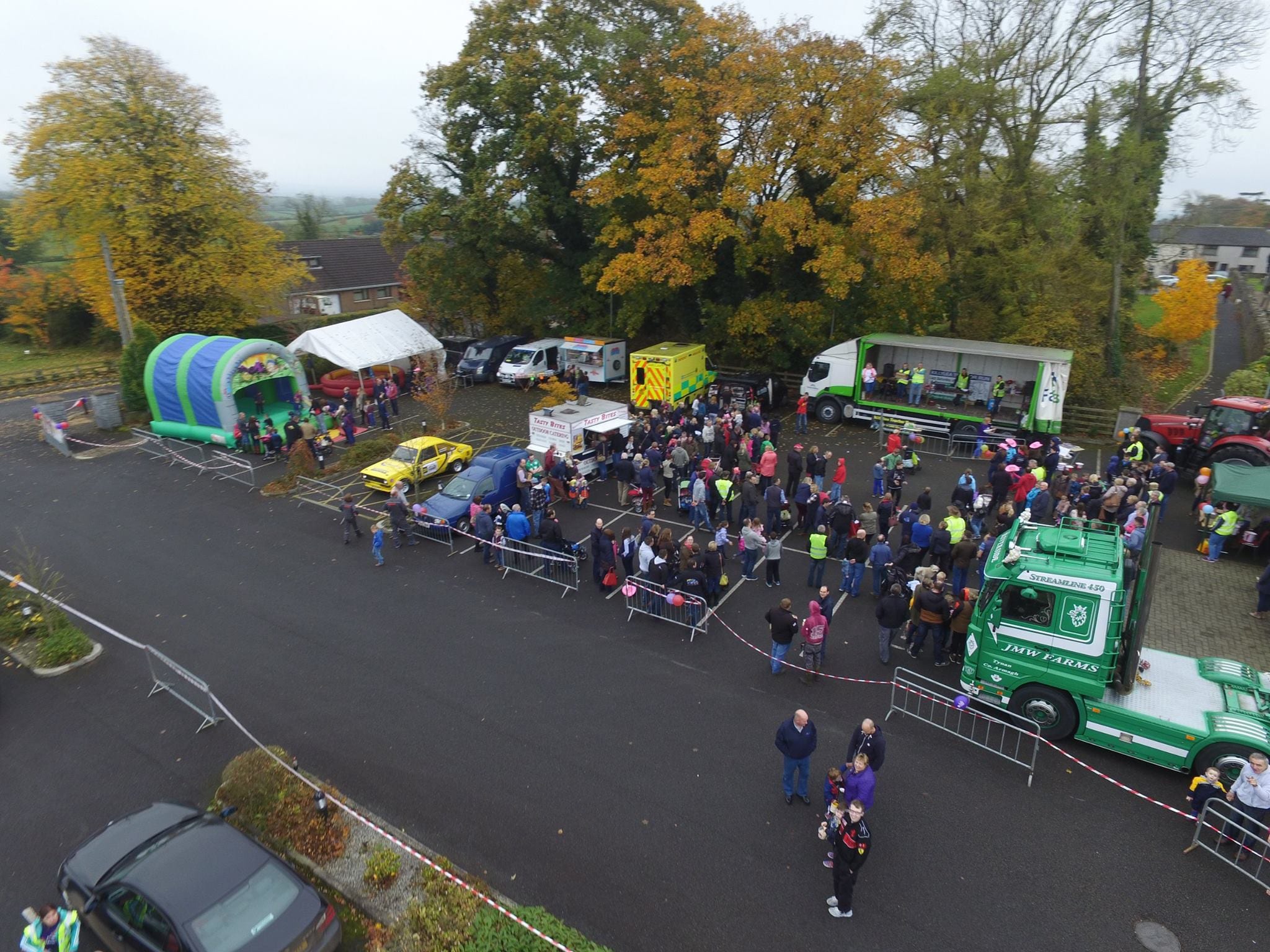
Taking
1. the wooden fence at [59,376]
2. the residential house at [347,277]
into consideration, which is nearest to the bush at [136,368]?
the wooden fence at [59,376]

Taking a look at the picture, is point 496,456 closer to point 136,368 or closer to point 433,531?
point 433,531

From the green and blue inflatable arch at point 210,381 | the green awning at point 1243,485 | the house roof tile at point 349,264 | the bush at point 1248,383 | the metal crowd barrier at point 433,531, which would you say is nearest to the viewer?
the green awning at point 1243,485

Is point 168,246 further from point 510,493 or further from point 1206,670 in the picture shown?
point 1206,670

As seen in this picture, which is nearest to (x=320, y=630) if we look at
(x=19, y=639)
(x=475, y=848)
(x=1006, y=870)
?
(x=19, y=639)

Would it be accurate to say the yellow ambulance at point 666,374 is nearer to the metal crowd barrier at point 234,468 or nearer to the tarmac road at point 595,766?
the tarmac road at point 595,766

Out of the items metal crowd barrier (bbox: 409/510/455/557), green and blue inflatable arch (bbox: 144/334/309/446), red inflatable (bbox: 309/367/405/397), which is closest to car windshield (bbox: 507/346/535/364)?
red inflatable (bbox: 309/367/405/397)

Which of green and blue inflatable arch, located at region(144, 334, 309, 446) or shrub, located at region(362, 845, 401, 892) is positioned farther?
green and blue inflatable arch, located at region(144, 334, 309, 446)

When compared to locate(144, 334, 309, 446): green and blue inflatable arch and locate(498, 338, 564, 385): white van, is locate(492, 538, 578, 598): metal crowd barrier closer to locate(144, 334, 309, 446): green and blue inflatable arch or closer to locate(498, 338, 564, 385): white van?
locate(144, 334, 309, 446): green and blue inflatable arch
